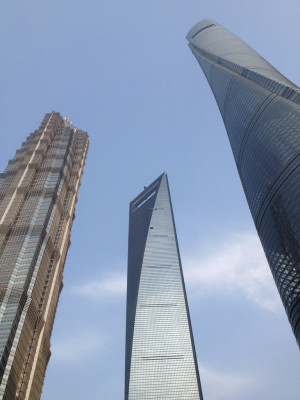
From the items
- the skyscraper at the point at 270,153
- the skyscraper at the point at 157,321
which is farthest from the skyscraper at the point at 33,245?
the skyscraper at the point at 270,153

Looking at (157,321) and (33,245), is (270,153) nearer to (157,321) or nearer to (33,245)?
(33,245)

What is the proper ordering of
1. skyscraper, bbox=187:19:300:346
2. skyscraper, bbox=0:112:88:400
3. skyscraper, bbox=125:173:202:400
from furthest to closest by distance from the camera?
skyscraper, bbox=125:173:202:400
skyscraper, bbox=0:112:88:400
skyscraper, bbox=187:19:300:346

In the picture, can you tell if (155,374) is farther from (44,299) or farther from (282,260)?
(282,260)

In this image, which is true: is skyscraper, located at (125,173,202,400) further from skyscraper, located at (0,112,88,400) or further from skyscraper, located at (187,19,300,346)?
skyscraper, located at (187,19,300,346)

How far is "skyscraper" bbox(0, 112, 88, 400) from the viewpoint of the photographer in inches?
4031

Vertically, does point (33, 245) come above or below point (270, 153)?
above

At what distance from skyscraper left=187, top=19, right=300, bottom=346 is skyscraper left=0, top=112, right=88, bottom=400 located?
2608 inches

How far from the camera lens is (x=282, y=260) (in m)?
68.5

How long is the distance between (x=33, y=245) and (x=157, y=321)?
2253 inches

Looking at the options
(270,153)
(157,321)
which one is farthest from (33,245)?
(270,153)

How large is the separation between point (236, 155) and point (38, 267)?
6702cm

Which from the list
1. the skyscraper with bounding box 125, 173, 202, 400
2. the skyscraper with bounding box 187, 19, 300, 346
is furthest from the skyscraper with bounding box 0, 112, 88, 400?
the skyscraper with bounding box 187, 19, 300, 346

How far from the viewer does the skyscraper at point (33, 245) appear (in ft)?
336

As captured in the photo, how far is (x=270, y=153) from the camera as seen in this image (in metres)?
77.4
